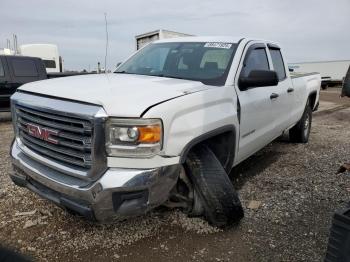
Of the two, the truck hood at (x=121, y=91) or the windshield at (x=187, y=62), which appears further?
the windshield at (x=187, y=62)

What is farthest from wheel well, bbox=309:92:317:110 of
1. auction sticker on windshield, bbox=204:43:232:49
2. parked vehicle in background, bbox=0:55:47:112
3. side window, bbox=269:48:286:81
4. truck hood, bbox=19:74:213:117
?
parked vehicle in background, bbox=0:55:47:112

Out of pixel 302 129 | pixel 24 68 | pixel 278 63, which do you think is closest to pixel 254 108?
pixel 278 63

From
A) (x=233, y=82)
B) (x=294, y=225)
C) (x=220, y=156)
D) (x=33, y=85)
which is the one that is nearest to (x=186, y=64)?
(x=233, y=82)

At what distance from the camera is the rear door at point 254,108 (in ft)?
13.2

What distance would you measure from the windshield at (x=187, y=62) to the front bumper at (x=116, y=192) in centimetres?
133

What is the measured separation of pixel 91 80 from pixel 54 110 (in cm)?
78

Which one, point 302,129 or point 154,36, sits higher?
point 154,36

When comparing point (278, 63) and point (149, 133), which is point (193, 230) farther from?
point (278, 63)

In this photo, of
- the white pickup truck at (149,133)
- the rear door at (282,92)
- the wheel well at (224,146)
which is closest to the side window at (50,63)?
the rear door at (282,92)

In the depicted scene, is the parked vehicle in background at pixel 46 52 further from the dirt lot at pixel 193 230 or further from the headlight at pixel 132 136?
the headlight at pixel 132 136

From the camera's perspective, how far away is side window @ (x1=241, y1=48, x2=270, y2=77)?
429 centimetres

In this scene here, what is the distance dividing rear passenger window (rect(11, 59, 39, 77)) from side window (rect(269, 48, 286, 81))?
24.6 ft

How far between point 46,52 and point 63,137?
1836cm

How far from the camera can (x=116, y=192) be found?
2707mm
